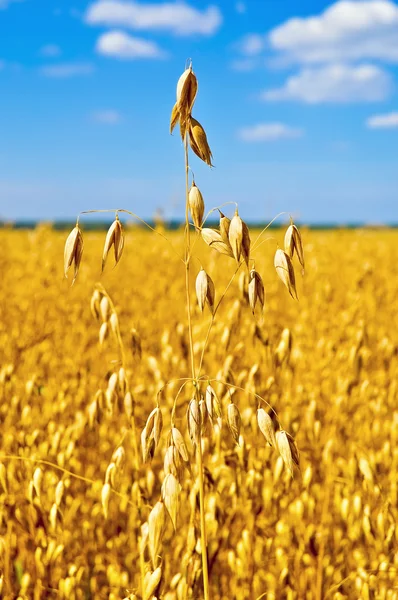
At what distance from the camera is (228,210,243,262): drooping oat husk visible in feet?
2.66

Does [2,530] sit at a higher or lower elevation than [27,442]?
lower

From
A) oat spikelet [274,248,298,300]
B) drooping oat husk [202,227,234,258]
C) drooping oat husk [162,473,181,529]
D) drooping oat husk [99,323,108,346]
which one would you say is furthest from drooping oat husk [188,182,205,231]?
drooping oat husk [99,323,108,346]

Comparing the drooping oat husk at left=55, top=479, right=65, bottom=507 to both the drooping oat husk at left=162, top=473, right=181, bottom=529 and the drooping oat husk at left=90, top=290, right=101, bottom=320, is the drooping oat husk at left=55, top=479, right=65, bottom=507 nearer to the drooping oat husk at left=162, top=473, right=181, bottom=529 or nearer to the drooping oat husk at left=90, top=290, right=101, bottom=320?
the drooping oat husk at left=90, top=290, right=101, bottom=320

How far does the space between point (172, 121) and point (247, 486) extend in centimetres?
104

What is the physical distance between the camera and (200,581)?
1.27 meters

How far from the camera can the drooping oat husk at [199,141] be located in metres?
0.80

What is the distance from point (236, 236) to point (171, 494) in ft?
1.18

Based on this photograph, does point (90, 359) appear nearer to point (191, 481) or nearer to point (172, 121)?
point (191, 481)

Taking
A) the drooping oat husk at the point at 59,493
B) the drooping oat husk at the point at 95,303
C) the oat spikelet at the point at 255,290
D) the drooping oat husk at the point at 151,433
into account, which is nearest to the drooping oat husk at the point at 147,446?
the drooping oat husk at the point at 151,433

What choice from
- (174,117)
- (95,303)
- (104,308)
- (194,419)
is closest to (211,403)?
(194,419)

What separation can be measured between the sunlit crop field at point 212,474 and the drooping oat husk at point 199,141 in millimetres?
325

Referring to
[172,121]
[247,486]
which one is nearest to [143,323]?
[247,486]

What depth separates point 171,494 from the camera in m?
0.78

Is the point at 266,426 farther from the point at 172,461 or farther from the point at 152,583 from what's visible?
the point at 152,583
